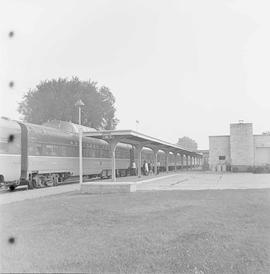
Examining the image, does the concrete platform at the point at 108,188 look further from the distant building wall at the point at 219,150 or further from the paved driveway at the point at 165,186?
the distant building wall at the point at 219,150

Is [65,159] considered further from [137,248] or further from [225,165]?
[225,165]

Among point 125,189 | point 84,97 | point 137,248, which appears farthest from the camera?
point 84,97

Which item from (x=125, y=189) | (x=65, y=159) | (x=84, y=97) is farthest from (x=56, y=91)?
(x=125, y=189)

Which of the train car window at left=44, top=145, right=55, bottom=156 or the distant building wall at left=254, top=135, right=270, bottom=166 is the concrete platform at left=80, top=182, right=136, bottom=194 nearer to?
the train car window at left=44, top=145, right=55, bottom=156

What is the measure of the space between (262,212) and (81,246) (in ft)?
17.2

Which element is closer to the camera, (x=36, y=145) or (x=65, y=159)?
(x=36, y=145)

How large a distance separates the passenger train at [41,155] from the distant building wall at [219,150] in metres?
23.7

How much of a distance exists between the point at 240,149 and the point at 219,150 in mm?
4194

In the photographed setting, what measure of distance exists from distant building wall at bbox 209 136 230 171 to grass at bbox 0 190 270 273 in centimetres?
4235

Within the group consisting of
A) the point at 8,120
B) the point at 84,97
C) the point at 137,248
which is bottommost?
the point at 137,248

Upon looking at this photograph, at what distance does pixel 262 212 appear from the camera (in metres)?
10.5

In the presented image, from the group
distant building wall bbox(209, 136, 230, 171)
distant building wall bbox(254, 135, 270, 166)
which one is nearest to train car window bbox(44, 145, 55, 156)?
distant building wall bbox(209, 136, 230, 171)

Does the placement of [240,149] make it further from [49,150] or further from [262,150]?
[49,150]

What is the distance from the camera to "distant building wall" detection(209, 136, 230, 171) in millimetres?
53125
